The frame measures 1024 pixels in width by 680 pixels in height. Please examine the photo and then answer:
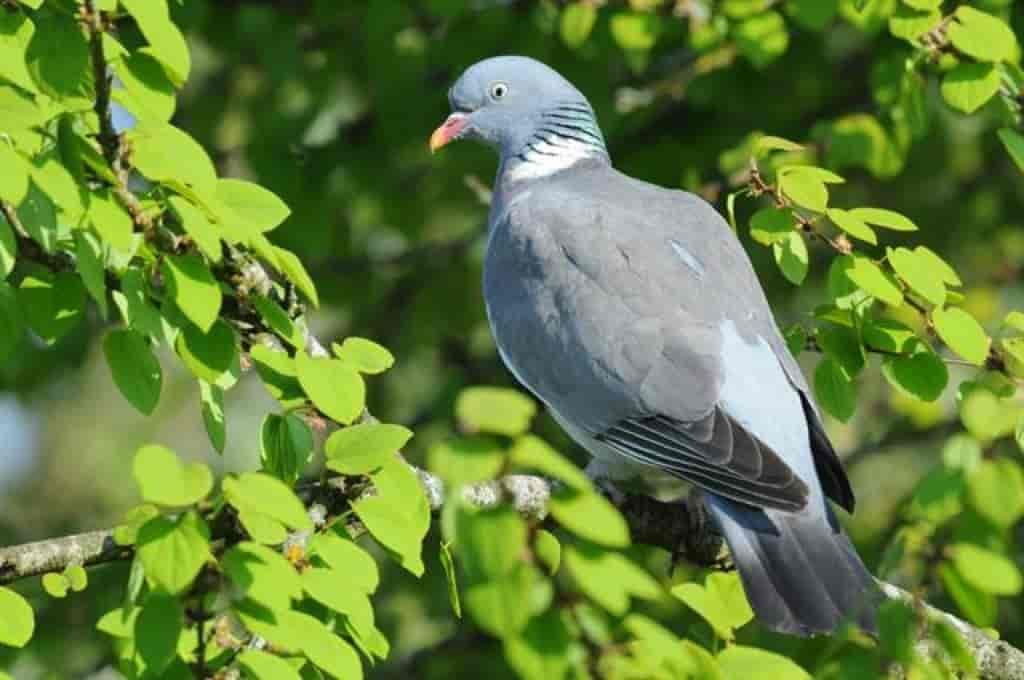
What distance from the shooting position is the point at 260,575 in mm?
2445

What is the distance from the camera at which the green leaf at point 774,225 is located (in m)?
3.31

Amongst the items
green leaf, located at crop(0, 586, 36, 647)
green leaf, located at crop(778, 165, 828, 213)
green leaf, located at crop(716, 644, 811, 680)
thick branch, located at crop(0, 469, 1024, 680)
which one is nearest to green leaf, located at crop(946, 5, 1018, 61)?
green leaf, located at crop(778, 165, 828, 213)

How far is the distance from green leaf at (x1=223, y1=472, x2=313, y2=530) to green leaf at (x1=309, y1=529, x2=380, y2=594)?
0.30 metres

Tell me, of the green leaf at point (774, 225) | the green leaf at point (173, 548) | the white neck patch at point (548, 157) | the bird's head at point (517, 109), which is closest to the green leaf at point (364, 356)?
the green leaf at point (173, 548)

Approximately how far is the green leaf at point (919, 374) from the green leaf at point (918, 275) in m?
0.22

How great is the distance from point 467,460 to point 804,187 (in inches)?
57.3

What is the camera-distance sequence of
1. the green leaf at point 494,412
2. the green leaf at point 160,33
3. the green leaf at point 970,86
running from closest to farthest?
the green leaf at point 494,412 → the green leaf at point 160,33 → the green leaf at point 970,86

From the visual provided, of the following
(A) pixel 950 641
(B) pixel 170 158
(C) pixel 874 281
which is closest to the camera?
(A) pixel 950 641

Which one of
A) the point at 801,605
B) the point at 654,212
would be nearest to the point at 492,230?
the point at 654,212

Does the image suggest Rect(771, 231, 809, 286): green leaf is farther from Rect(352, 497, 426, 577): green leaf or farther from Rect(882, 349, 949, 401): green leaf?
Rect(352, 497, 426, 577): green leaf

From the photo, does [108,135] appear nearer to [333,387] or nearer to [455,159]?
[333,387]

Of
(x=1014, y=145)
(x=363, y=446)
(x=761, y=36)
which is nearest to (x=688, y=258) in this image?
(x=1014, y=145)

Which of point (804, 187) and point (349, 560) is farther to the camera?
point (804, 187)

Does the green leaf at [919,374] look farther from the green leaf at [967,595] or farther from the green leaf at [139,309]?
the green leaf at [139,309]
